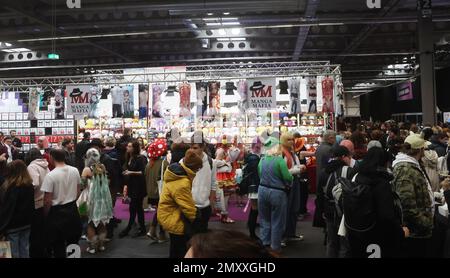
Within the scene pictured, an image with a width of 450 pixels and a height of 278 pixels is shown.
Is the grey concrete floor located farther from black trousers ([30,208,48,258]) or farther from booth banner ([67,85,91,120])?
booth banner ([67,85,91,120])

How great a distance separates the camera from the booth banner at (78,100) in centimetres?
1108

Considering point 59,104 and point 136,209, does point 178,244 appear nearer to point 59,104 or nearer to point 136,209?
point 136,209

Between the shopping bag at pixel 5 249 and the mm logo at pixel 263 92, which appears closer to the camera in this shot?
the shopping bag at pixel 5 249

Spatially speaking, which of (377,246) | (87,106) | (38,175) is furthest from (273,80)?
(377,246)

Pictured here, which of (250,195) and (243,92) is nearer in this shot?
(250,195)

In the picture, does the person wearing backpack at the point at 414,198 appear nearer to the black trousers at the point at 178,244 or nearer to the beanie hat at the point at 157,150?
the black trousers at the point at 178,244

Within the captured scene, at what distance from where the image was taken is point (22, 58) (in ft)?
53.1

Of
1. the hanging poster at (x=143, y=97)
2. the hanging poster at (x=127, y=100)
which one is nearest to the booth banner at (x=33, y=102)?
the hanging poster at (x=127, y=100)

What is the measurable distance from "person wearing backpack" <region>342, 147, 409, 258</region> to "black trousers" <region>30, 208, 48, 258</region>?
3116 mm

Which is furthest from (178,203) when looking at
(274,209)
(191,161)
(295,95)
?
(295,95)

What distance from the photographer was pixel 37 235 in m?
4.32

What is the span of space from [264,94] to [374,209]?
709 cm

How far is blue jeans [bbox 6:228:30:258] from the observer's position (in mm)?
3936

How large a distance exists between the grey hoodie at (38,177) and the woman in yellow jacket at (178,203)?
5.05 ft
